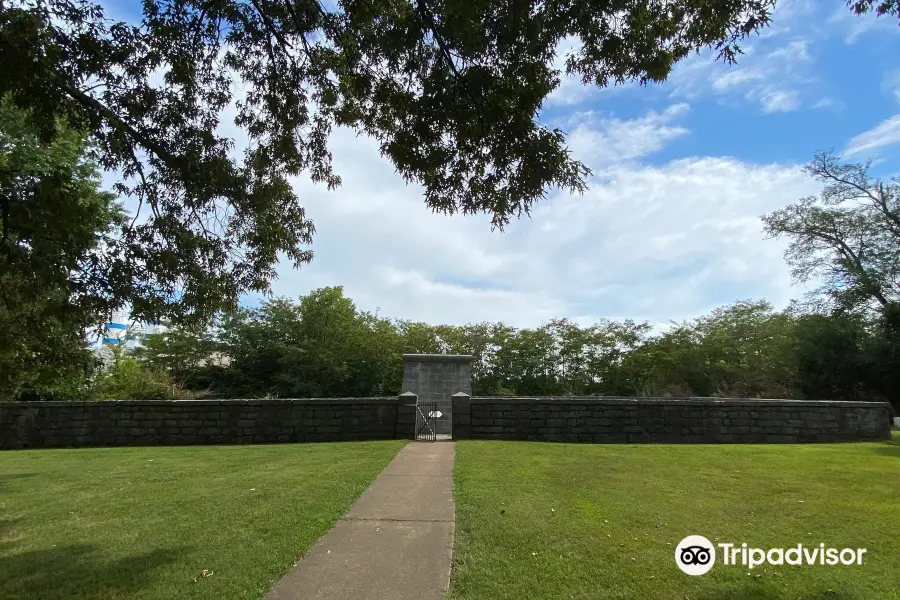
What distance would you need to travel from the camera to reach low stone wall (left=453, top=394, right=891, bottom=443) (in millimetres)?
12000

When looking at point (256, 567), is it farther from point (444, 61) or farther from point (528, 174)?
point (444, 61)

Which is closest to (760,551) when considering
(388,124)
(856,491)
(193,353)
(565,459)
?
(856,491)

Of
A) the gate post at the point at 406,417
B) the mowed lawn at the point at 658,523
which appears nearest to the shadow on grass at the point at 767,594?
the mowed lawn at the point at 658,523

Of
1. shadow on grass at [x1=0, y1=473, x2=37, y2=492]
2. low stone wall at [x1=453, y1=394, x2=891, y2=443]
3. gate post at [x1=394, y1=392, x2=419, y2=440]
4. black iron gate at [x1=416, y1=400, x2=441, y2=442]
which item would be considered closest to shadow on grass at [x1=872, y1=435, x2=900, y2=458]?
low stone wall at [x1=453, y1=394, x2=891, y2=443]

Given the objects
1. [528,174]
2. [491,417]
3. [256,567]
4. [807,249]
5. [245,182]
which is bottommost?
[256,567]

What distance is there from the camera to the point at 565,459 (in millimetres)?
8711

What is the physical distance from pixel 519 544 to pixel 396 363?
25.0 metres

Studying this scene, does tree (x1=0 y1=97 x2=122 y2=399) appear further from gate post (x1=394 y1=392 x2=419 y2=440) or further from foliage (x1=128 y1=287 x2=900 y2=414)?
foliage (x1=128 y1=287 x2=900 y2=414)

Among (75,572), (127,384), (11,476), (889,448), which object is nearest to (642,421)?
(889,448)

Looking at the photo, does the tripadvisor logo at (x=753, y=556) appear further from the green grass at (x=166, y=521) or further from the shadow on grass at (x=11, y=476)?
the shadow on grass at (x=11, y=476)

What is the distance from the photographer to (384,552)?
13.5 feet

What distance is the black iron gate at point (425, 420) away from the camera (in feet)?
39.8

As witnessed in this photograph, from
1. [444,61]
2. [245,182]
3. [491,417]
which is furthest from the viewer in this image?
[491,417]

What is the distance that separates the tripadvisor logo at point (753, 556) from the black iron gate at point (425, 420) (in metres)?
8.02
